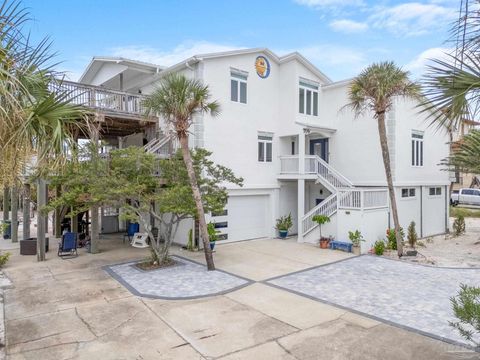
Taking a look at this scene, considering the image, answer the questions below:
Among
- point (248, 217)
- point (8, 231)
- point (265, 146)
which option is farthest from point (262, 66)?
point (8, 231)

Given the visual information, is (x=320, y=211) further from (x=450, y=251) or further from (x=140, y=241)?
(x=140, y=241)

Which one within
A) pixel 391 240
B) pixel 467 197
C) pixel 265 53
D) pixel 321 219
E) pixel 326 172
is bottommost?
pixel 391 240

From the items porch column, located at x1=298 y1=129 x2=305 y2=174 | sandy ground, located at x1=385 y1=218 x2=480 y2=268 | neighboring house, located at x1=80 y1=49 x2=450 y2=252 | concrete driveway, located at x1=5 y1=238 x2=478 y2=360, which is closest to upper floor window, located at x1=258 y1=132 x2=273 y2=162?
neighboring house, located at x1=80 y1=49 x2=450 y2=252

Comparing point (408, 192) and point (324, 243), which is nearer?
point (324, 243)

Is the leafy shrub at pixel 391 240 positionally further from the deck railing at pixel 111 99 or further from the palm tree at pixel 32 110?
the palm tree at pixel 32 110

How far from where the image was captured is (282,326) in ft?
23.3

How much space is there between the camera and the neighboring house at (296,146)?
1584 cm

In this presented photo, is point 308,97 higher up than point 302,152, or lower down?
higher up

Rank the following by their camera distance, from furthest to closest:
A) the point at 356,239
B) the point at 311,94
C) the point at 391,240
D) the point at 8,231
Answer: the point at 311,94 → the point at 8,231 → the point at 391,240 → the point at 356,239

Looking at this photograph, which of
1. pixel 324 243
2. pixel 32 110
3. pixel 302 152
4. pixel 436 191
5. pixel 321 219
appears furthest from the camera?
pixel 436 191

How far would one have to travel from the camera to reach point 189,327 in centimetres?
704

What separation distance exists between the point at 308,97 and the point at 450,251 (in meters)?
10.1

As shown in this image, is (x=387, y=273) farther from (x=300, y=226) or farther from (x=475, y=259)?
(x=300, y=226)

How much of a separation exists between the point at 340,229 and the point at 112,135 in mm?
13777
